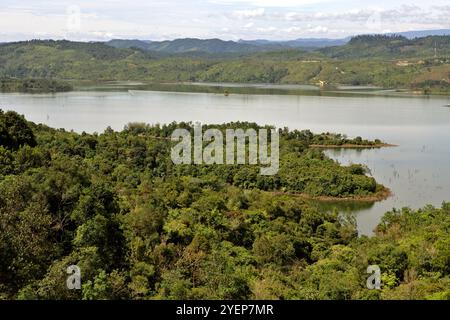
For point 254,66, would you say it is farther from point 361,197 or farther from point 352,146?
point 361,197

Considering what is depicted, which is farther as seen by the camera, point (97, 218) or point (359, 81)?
point (359, 81)

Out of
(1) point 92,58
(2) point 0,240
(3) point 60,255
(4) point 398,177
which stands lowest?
(4) point 398,177

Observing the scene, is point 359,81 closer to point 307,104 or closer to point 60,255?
point 307,104

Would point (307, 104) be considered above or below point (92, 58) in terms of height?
below

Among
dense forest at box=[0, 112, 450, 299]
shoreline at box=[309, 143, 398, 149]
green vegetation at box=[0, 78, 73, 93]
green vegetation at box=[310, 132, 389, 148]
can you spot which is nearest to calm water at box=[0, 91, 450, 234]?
shoreline at box=[309, 143, 398, 149]

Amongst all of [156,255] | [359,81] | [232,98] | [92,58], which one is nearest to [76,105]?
[232,98]

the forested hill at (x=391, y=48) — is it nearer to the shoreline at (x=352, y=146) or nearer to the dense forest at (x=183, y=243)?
the shoreline at (x=352, y=146)

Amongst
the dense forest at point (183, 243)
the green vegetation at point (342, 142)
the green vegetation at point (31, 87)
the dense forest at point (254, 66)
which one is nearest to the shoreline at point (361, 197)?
the dense forest at point (183, 243)
